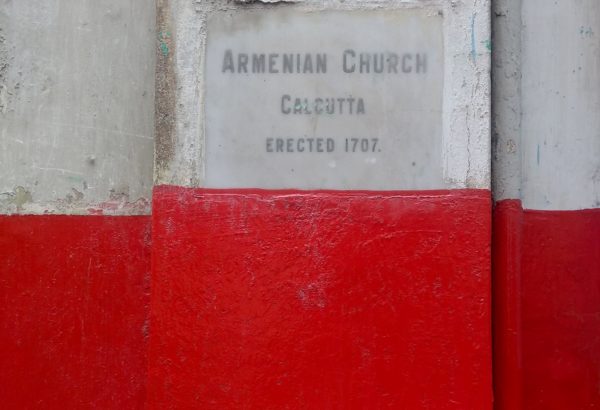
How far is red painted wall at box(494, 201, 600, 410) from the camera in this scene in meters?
2.36

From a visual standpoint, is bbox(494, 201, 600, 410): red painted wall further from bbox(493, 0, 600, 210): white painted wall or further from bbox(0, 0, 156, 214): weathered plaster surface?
bbox(0, 0, 156, 214): weathered plaster surface

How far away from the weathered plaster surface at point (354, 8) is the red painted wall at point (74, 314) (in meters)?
0.38

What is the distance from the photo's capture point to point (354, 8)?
2.24 metres

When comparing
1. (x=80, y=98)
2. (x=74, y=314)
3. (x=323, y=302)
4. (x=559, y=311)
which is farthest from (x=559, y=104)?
(x=74, y=314)

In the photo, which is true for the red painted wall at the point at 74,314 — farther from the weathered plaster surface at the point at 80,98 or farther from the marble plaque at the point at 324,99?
the marble plaque at the point at 324,99

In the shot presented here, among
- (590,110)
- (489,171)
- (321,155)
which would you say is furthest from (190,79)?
(590,110)

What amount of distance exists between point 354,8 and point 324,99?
31 centimetres

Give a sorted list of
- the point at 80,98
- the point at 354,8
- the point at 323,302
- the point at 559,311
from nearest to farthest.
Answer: the point at 323,302 < the point at 354,8 < the point at 559,311 < the point at 80,98

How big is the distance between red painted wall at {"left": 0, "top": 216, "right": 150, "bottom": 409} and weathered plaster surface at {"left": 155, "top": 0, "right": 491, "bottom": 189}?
0.38m

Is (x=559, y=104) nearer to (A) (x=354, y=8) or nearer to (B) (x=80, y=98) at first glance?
(A) (x=354, y=8)

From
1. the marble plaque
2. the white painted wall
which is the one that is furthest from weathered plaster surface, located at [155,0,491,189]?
the white painted wall

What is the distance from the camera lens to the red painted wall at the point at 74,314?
96.1 inches

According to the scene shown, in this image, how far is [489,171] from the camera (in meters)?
2.19

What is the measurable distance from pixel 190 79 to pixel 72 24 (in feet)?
2.09
